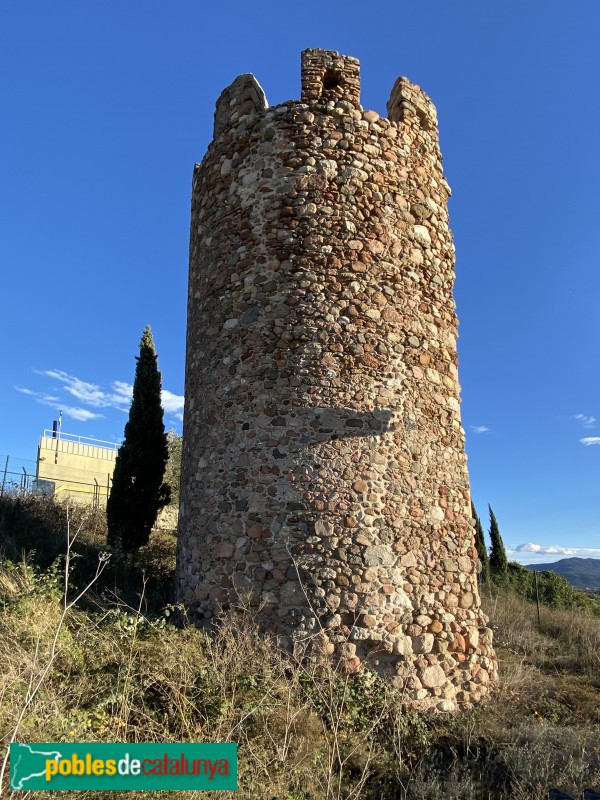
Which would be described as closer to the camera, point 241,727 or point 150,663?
point 241,727

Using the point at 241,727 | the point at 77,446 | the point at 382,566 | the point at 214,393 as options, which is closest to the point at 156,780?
the point at 241,727

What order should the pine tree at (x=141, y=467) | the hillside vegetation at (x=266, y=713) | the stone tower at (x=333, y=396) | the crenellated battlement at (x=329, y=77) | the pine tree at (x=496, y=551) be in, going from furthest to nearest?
the pine tree at (x=496, y=551), the pine tree at (x=141, y=467), the crenellated battlement at (x=329, y=77), the stone tower at (x=333, y=396), the hillside vegetation at (x=266, y=713)

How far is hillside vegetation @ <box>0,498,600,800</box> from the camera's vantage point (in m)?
3.97

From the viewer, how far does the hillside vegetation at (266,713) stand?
3.97 meters

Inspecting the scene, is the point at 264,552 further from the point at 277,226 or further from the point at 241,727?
the point at 277,226

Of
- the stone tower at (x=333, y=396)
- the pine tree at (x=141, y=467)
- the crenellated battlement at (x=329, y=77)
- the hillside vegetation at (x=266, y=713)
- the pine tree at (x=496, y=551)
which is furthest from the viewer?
the pine tree at (x=496, y=551)

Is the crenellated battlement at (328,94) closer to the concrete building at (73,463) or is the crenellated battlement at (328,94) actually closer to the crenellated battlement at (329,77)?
the crenellated battlement at (329,77)

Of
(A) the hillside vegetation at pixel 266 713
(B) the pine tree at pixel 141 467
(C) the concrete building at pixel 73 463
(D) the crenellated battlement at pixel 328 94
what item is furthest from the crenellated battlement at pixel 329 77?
(C) the concrete building at pixel 73 463

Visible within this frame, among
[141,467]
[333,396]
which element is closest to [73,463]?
[141,467]

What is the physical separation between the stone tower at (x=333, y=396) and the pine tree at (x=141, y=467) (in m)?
5.96

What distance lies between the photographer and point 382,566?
18.7 feet

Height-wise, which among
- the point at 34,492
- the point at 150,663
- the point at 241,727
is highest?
the point at 34,492

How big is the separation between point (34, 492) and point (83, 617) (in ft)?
31.4

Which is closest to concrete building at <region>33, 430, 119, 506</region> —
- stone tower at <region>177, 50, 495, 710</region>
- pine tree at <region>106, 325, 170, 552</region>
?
pine tree at <region>106, 325, 170, 552</region>
